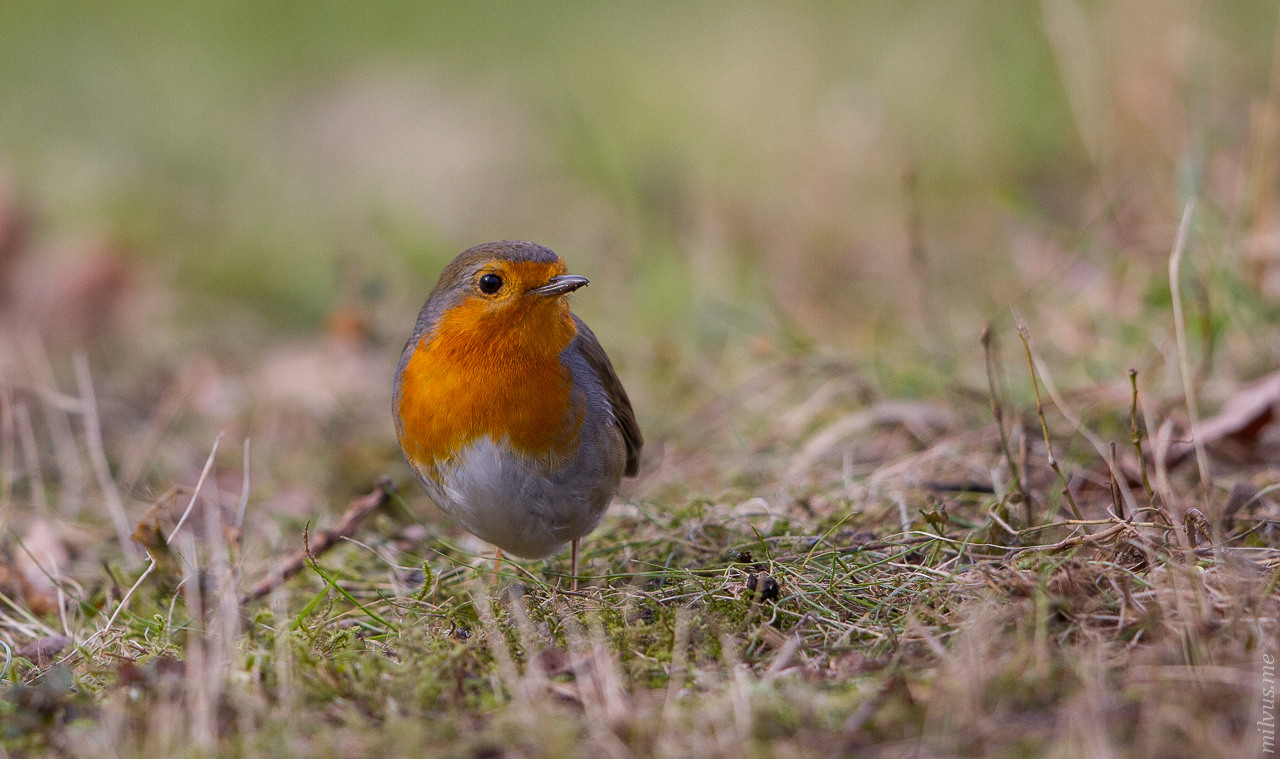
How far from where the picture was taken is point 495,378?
3248mm

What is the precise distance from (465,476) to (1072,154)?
18.9ft

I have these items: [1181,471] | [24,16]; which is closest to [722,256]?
[1181,471]

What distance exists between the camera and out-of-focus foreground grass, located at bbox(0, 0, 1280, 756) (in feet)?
7.80

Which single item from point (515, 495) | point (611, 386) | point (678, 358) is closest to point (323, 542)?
point (515, 495)

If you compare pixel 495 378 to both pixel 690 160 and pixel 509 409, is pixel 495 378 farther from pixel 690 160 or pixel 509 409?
pixel 690 160

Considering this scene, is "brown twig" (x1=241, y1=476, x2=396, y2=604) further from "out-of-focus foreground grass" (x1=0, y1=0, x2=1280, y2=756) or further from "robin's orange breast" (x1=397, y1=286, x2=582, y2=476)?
"robin's orange breast" (x1=397, y1=286, x2=582, y2=476)

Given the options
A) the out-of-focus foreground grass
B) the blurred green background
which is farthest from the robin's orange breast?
the blurred green background

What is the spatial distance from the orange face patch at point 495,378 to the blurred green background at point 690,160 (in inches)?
73.4

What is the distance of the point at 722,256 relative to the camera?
6699mm

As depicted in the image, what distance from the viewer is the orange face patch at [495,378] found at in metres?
3.23

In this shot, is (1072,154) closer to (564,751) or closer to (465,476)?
(465,476)

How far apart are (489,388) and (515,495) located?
31 centimetres

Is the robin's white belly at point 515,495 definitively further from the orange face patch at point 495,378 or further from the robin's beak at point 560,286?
the robin's beak at point 560,286

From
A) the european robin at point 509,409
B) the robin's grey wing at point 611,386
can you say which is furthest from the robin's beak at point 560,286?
the robin's grey wing at point 611,386
